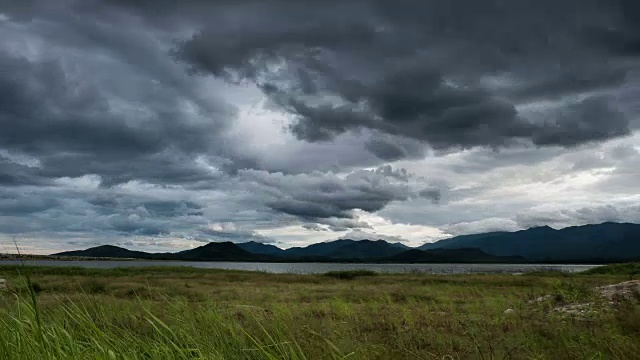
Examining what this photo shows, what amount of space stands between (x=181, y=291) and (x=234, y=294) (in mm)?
2730

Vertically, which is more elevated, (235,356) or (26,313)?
(26,313)

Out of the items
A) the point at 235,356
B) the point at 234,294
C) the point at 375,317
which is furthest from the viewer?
the point at 234,294

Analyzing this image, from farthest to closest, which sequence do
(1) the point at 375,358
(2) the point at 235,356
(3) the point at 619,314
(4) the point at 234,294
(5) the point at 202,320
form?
1. (4) the point at 234,294
2. (3) the point at 619,314
3. (5) the point at 202,320
4. (1) the point at 375,358
5. (2) the point at 235,356

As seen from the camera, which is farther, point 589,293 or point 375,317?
point 589,293

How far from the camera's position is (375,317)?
41.8ft

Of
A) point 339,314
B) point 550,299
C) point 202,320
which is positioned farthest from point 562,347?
point 550,299

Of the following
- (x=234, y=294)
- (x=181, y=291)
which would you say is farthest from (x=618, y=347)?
(x=181, y=291)

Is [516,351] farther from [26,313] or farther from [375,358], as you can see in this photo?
[26,313]

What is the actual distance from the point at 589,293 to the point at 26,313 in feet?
54.3

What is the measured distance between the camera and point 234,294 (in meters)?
24.5

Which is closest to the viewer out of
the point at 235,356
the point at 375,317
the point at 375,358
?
the point at 235,356

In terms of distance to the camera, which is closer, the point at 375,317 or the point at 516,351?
the point at 516,351

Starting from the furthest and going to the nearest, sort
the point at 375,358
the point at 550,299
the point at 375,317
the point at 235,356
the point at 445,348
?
1. the point at 550,299
2. the point at 375,317
3. the point at 445,348
4. the point at 375,358
5. the point at 235,356

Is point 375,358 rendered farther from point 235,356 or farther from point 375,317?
point 375,317
